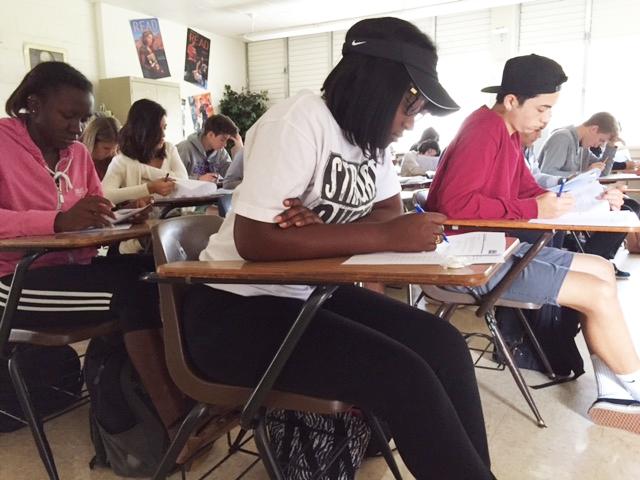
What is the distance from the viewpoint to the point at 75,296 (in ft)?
4.42

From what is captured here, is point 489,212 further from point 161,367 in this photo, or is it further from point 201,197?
point 201,197

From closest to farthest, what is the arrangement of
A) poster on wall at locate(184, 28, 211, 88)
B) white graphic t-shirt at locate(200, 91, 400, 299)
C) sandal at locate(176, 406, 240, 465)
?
white graphic t-shirt at locate(200, 91, 400, 299), sandal at locate(176, 406, 240, 465), poster on wall at locate(184, 28, 211, 88)

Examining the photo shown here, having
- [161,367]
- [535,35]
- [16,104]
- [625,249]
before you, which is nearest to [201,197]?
[16,104]

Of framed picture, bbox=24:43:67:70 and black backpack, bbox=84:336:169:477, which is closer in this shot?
black backpack, bbox=84:336:169:477

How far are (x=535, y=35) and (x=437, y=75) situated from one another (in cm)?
719

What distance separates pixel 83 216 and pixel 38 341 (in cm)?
33

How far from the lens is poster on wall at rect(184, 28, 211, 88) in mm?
8148

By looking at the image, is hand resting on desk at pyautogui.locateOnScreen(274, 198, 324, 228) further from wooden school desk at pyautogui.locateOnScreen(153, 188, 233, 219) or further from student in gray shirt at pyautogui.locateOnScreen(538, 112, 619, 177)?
student in gray shirt at pyautogui.locateOnScreen(538, 112, 619, 177)

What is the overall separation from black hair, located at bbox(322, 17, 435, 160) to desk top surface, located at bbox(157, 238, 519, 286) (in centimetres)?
31

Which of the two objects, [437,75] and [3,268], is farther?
[3,268]

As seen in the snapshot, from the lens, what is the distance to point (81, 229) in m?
1.40

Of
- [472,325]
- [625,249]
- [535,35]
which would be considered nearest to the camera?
[472,325]

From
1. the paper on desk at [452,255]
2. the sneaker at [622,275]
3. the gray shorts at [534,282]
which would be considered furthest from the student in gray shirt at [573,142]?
the paper on desk at [452,255]

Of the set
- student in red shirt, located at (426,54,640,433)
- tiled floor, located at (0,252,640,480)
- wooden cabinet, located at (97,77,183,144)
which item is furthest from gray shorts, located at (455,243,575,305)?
wooden cabinet, located at (97,77,183,144)
